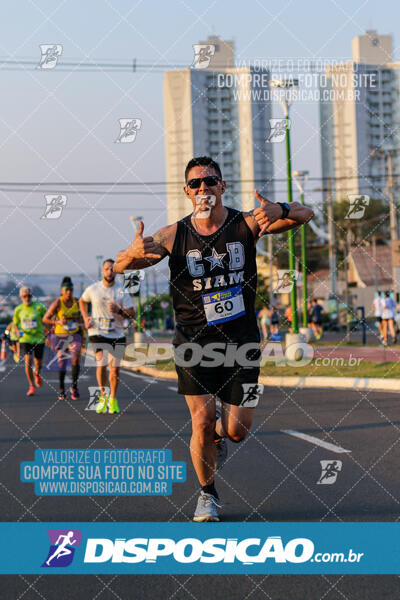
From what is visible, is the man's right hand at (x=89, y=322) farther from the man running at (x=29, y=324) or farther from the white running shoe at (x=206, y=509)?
the white running shoe at (x=206, y=509)

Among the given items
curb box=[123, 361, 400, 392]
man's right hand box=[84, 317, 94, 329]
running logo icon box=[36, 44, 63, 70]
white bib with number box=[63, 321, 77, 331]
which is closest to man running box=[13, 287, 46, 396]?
white bib with number box=[63, 321, 77, 331]

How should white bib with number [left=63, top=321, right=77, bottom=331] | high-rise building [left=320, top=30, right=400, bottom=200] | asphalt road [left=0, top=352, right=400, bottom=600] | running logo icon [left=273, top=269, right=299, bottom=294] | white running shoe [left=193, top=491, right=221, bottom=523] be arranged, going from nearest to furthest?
asphalt road [left=0, top=352, right=400, bottom=600], white running shoe [left=193, top=491, right=221, bottom=523], white bib with number [left=63, top=321, right=77, bottom=331], running logo icon [left=273, top=269, right=299, bottom=294], high-rise building [left=320, top=30, right=400, bottom=200]

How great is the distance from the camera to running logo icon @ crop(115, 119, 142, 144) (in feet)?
45.1

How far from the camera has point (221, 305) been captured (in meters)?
5.49

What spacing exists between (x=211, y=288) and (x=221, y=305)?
123 mm

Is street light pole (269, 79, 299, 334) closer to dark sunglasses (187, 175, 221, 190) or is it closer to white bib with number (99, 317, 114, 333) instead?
white bib with number (99, 317, 114, 333)

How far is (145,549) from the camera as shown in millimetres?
4695

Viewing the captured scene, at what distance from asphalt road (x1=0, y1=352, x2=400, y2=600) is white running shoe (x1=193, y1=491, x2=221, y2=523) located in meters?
0.11

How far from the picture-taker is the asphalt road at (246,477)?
165 inches

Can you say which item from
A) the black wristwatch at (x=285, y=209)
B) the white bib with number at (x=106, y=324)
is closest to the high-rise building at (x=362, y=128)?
the white bib with number at (x=106, y=324)

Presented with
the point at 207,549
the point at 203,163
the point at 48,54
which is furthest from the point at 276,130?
the point at 207,549

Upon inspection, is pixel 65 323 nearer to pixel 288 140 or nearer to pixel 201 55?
pixel 201 55

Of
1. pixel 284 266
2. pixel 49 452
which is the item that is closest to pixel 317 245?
pixel 284 266
